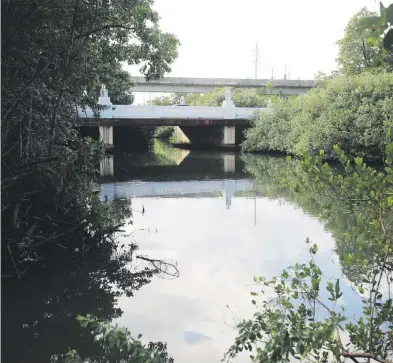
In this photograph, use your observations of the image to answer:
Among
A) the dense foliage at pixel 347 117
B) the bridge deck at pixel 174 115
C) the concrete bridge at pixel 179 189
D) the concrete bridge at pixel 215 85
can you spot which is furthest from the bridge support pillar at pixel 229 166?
the concrete bridge at pixel 215 85

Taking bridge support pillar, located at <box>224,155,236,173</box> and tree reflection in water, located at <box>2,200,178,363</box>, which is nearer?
tree reflection in water, located at <box>2,200,178,363</box>

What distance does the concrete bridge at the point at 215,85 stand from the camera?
35000 mm

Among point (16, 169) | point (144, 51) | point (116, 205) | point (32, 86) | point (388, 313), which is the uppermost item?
point (144, 51)

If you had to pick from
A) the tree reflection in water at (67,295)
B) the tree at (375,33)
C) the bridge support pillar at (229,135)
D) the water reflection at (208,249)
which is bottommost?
the water reflection at (208,249)

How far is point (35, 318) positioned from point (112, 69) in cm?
715

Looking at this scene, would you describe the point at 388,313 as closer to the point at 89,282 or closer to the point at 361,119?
the point at 89,282

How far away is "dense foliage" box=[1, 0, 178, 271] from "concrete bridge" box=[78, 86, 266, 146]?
51.1ft

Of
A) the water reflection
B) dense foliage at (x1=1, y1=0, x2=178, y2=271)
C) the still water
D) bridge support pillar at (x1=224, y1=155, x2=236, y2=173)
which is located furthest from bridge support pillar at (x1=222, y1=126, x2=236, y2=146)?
dense foliage at (x1=1, y1=0, x2=178, y2=271)

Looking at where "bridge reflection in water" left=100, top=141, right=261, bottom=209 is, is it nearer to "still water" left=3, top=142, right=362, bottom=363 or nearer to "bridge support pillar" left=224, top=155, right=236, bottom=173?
"bridge support pillar" left=224, top=155, right=236, bottom=173

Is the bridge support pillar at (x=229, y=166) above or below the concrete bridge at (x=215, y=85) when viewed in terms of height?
below

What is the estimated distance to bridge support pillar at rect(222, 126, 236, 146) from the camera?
2758cm

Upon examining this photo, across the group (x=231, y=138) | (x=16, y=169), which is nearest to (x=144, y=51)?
(x=16, y=169)

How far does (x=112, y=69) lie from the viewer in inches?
408

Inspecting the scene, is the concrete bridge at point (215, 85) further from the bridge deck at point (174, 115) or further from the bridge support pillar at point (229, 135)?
the bridge deck at point (174, 115)
